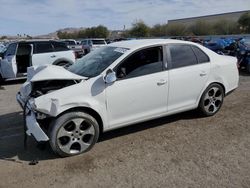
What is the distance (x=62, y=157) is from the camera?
4625 millimetres

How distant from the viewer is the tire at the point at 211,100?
238 inches

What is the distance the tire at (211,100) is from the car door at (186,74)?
0.19 metres

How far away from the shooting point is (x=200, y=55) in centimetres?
597

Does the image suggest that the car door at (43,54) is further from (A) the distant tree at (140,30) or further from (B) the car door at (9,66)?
(A) the distant tree at (140,30)

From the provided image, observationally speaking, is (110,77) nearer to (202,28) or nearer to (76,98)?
(76,98)

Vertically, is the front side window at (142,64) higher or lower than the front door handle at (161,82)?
higher

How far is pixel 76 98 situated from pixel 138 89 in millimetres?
1066

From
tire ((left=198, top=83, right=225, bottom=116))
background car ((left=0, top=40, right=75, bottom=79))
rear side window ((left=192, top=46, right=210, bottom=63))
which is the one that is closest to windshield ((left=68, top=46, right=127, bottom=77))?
rear side window ((left=192, top=46, right=210, bottom=63))

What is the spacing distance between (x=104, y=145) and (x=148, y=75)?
1371 millimetres

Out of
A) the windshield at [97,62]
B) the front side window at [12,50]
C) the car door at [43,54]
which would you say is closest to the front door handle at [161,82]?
the windshield at [97,62]

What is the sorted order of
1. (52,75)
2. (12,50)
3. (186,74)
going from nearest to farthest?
(52,75), (186,74), (12,50)

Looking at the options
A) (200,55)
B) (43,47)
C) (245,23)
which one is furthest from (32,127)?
(245,23)

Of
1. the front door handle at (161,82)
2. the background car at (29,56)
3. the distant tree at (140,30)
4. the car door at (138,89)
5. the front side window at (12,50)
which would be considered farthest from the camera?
the distant tree at (140,30)

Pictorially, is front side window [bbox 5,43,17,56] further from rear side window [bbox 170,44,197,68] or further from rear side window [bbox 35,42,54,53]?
rear side window [bbox 170,44,197,68]
